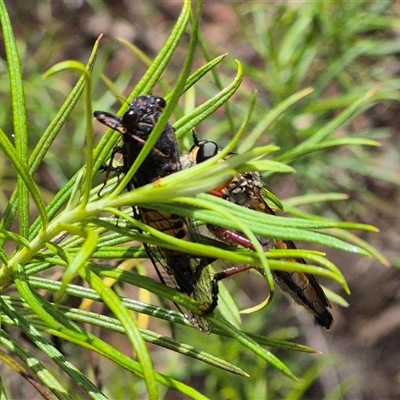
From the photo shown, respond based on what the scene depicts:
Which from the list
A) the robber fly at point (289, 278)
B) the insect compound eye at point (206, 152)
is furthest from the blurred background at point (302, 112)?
the insect compound eye at point (206, 152)

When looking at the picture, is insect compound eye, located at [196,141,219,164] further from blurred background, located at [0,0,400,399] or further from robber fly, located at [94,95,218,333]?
blurred background, located at [0,0,400,399]

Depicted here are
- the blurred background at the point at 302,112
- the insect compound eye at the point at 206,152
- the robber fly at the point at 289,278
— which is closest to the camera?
the insect compound eye at the point at 206,152

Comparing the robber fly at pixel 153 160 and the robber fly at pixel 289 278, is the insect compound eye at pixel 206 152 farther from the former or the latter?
the robber fly at pixel 153 160

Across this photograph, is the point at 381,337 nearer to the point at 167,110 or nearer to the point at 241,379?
the point at 241,379

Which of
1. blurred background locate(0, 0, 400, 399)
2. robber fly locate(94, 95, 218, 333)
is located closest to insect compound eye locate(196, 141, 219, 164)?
robber fly locate(94, 95, 218, 333)

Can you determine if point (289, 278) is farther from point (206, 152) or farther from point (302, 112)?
point (302, 112)

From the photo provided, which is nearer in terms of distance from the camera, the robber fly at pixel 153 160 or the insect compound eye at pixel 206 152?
the robber fly at pixel 153 160

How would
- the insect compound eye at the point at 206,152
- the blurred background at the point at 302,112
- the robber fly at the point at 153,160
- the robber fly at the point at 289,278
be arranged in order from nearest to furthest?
1. the robber fly at the point at 153,160
2. the insect compound eye at the point at 206,152
3. the robber fly at the point at 289,278
4. the blurred background at the point at 302,112

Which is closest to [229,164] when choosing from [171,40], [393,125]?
[171,40]
